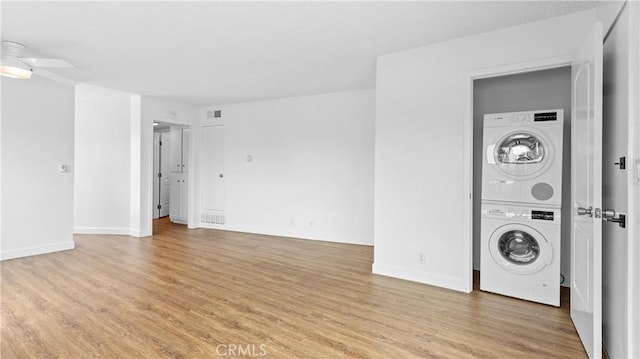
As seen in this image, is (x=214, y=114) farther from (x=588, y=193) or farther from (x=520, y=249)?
(x=588, y=193)

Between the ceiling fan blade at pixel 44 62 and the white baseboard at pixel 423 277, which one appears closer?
the ceiling fan blade at pixel 44 62

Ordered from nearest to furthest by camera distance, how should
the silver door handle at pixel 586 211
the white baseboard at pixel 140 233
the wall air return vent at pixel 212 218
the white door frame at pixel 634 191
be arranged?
the white door frame at pixel 634 191 < the silver door handle at pixel 586 211 < the white baseboard at pixel 140 233 < the wall air return vent at pixel 212 218

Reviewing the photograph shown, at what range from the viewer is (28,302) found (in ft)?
9.30

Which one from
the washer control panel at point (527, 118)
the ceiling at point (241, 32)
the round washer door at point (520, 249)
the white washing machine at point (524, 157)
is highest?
the ceiling at point (241, 32)

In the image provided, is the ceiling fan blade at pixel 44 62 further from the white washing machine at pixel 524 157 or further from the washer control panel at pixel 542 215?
the washer control panel at pixel 542 215

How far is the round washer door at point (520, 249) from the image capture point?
289 centimetres

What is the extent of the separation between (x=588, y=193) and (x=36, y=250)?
607cm

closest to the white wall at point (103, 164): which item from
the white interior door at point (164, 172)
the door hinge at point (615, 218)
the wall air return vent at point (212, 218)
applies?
the wall air return vent at point (212, 218)

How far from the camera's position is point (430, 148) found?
131 inches

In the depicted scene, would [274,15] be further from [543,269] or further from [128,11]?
[543,269]

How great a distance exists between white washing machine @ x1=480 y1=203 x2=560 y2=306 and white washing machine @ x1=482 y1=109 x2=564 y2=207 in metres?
0.12

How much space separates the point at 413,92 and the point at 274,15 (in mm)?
1622

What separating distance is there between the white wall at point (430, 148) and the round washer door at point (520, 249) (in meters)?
0.27

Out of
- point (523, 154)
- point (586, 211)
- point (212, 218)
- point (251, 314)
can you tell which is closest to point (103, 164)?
point (212, 218)
